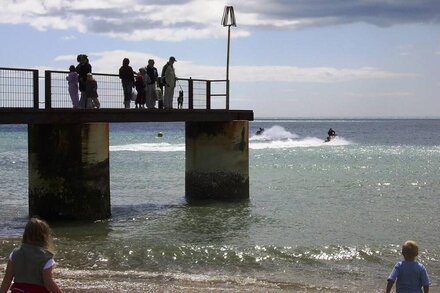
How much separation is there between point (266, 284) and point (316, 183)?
19.2m

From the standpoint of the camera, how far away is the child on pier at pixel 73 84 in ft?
58.5

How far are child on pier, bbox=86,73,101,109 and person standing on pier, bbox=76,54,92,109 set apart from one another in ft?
0.59

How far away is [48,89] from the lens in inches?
674

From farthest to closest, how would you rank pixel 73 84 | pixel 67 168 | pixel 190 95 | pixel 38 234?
pixel 190 95, pixel 73 84, pixel 67 168, pixel 38 234

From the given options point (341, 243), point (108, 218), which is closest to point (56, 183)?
point (108, 218)

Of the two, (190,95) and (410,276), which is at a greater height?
(190,95)

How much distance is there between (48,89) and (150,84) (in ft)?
12.1

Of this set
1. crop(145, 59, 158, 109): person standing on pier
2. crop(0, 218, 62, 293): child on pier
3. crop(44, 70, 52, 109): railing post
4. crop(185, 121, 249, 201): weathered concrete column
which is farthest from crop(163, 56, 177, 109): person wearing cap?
crop(0, 218, 62, 293): child on pier

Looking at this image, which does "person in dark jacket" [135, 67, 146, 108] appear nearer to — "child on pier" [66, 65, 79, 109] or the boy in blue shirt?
"child on pier" [66, 65, 79, 109]

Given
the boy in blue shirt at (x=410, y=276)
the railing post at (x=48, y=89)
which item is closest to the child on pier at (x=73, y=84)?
the railing post at (x=48, y=89)

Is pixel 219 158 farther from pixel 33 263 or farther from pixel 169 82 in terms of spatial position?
pixel 33 263

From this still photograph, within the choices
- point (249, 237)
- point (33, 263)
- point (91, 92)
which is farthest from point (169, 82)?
point (33, 263)

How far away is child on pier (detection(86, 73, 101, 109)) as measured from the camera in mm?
18062

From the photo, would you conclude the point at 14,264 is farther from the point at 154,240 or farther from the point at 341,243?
the point at 341,243
